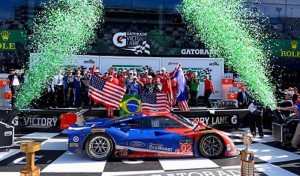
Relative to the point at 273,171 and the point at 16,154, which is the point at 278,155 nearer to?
the point at 273,171

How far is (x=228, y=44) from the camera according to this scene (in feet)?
55.1

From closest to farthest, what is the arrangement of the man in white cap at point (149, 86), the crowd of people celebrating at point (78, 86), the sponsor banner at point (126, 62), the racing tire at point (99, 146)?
the racing tire at point (99, 146)
the man in white cap at point (149, 86)
the crowd of people celebrating at point (78, 86)
the sponsor banner at point (126, 62)

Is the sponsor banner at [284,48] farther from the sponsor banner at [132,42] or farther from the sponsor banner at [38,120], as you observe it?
the sponsor banner at [38,120]

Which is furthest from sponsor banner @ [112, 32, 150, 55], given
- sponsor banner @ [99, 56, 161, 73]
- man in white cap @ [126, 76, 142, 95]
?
man in white cap @ [126, 76, 142, 95]

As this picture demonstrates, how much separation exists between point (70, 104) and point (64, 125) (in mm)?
5089

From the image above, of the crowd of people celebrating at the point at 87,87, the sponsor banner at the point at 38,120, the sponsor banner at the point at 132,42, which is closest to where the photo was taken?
the sponsor banner at the point at 38,120

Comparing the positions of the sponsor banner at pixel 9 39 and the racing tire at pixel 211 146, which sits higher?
the sponsor banner at pixel 9 39

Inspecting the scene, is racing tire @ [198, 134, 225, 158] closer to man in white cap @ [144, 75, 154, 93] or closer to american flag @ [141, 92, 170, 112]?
american flag @ [141, 92, 170, 112]

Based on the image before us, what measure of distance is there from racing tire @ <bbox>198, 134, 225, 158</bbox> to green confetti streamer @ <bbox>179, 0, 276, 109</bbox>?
4.54m

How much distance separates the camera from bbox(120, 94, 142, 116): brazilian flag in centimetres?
1005

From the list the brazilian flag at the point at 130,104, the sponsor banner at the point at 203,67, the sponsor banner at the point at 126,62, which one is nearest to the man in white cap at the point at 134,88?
the brazilian flag at the point at 130,104

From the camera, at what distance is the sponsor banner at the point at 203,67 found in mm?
17812

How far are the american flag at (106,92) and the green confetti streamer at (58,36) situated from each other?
125 inches

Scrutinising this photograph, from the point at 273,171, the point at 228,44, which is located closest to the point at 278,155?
the point at 273,171
